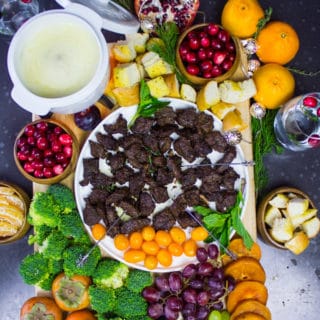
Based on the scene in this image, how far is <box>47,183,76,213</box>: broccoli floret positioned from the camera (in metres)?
1.44

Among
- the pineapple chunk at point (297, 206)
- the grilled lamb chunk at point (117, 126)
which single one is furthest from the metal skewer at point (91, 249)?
the pineapple chunk at point (297, 206)

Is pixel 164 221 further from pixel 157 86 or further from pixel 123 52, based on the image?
pixel 123 52

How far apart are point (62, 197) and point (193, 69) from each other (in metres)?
0.46

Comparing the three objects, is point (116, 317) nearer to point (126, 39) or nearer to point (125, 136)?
point (125, 136)

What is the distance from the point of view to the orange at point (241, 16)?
1471 millimetres

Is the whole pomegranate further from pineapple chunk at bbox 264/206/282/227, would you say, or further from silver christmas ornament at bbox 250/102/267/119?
pineapple chunk at bbox 264/206/282/227

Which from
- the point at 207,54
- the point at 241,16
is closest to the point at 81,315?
the point at 207,54

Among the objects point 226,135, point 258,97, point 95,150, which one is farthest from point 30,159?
point 258,97

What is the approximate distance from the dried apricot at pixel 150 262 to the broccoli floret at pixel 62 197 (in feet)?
0.76

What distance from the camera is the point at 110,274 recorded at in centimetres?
144

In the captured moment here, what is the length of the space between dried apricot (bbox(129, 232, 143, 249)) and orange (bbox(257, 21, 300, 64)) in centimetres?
59

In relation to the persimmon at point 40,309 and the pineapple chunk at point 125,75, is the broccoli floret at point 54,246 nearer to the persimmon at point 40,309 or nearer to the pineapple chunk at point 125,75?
the persimmon at point 40,309

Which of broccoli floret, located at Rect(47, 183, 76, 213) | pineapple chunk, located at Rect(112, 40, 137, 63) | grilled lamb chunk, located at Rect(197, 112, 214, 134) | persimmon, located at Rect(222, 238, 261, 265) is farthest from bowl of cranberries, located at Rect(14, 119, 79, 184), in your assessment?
persimmon, located at Rect(222, 238, 261, 265)

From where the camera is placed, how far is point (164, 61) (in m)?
1.46
